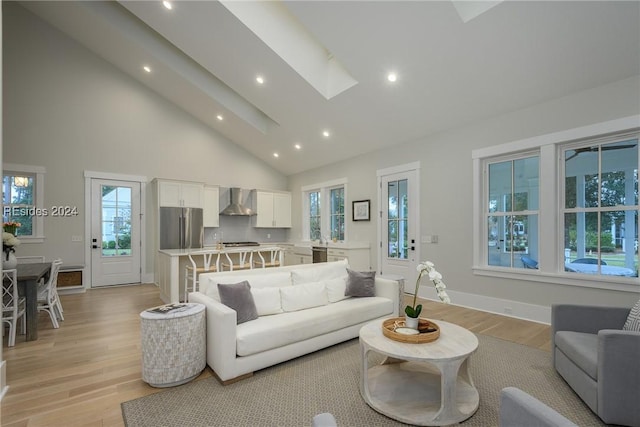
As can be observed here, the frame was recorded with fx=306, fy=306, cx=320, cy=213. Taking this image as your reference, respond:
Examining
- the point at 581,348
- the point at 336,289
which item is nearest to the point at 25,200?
the point at 336,289

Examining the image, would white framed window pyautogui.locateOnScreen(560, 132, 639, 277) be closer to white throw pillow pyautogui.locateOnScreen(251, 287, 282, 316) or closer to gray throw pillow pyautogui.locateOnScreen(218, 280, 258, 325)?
white throw pillow pyautogui.locateOnScreen(251, 287, 282, 316)

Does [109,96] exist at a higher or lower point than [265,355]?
higher

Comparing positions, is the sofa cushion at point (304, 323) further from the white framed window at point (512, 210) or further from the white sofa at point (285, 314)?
the white framed window at point (512, 210)

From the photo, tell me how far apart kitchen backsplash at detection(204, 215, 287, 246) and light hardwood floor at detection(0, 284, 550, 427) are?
2777 millimetres

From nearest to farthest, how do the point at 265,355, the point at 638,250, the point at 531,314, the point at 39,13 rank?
the point at 265,355 → the point at 638,250 → the point at 531,314 → the point at 39,13

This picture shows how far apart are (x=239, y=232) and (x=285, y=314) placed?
535 centimetres

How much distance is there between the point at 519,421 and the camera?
119 centimetres

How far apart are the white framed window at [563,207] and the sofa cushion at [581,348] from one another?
1.62 metres

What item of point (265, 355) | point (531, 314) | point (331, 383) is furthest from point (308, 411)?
point (531, 314)

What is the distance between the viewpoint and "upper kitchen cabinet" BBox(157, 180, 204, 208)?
6508 millimetres

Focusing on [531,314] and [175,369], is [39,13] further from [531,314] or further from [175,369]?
[531,314]

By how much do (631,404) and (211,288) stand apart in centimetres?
319

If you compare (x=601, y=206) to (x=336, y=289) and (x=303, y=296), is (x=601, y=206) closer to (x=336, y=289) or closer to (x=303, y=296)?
(x=336, y=289)

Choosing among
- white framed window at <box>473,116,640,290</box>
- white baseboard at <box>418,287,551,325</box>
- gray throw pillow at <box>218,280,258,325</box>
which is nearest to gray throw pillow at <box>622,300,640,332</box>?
white framed window at <box>473,116,640,290</box>
